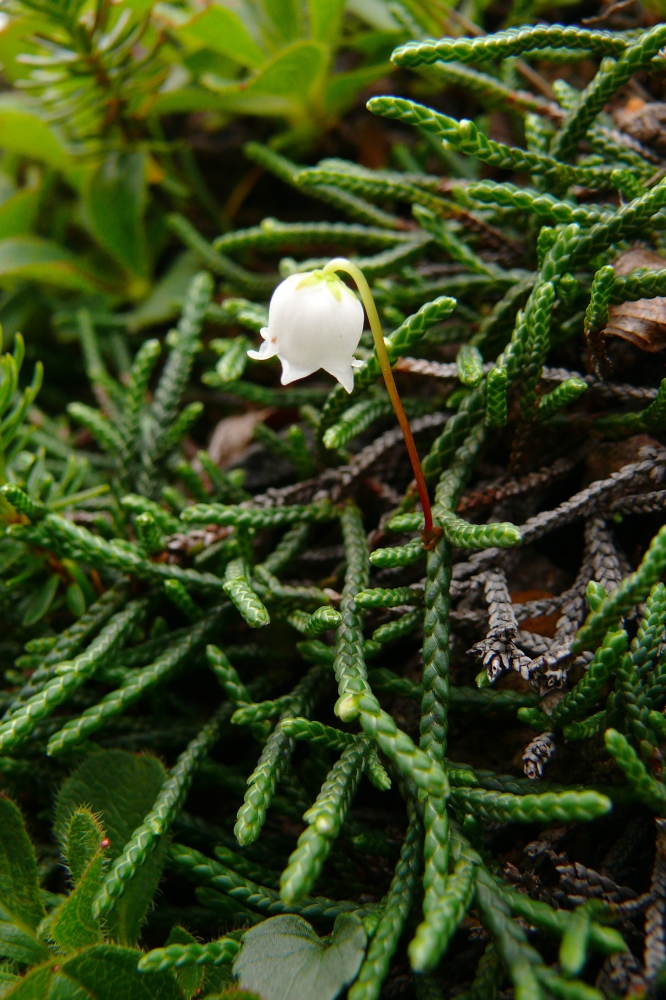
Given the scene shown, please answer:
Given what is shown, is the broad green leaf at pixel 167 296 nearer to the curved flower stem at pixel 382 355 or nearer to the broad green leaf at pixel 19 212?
the broad green leaf at pixel 19 212

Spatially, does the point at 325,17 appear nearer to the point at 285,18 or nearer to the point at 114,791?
the point at 285,18

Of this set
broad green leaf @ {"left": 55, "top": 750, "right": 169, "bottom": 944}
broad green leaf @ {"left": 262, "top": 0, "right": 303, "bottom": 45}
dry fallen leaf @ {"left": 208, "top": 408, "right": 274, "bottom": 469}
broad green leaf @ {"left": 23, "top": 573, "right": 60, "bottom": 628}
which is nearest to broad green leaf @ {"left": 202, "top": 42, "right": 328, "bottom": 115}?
broad green leaf @ {"left": 262, "top": 0, "right": 303, "bottom": 45}

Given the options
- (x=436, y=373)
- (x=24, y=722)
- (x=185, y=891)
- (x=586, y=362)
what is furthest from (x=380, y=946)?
(x=586, y=362)

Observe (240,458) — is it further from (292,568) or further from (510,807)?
(510,807)

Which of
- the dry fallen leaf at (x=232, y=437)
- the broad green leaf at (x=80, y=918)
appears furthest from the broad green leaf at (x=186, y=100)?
the broad green leaf at (x=80, y=918)

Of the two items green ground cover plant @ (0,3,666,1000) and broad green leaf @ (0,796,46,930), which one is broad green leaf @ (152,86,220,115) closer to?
green ground cover plant @ (0,3,666,1000)

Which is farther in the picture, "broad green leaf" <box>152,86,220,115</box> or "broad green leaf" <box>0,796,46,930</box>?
"broad green leaf" <box>152,86,220,115</box>
